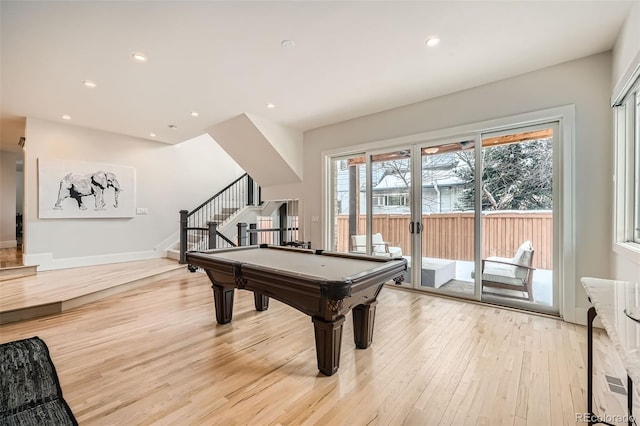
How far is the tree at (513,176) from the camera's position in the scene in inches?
136

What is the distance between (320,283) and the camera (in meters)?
1.91

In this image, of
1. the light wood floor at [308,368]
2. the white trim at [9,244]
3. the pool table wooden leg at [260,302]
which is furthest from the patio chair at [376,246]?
the white trim at [9,244]

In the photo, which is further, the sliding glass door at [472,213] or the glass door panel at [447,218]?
the glass door panel at [447,218]

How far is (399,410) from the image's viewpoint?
69.7 inches

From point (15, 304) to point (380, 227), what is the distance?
4956 millimetres

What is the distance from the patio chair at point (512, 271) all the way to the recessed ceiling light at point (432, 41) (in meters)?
2.64

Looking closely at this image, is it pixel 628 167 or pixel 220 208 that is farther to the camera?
pixel 220 208

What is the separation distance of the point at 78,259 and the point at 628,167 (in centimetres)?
829

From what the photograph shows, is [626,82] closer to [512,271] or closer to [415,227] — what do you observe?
[512,271]

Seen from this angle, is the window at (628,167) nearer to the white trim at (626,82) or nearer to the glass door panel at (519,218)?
the white trim at (626,82)

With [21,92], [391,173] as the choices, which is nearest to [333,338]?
[391,173]

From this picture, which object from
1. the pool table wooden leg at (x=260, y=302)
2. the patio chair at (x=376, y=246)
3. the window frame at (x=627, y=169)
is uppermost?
the window frame at (x=627, y=169)

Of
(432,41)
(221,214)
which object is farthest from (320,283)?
(221,214)

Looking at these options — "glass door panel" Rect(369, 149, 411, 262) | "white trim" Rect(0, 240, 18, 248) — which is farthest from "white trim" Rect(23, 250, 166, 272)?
"glass door panel" Rect(369, 149, 411, 262)
